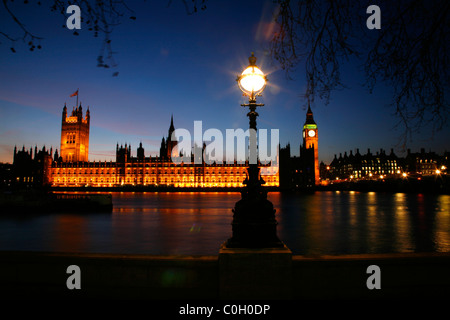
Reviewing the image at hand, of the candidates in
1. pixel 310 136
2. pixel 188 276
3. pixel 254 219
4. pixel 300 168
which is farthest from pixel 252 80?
pixel 310 136

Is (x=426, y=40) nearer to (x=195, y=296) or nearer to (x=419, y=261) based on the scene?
(x=419, y=261)

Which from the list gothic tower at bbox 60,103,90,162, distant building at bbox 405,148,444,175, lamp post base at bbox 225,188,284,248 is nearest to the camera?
lamp post base at bbox 225,188,284,248

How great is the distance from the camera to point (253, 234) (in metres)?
3.85

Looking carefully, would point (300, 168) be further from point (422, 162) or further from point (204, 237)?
point (204, 237)

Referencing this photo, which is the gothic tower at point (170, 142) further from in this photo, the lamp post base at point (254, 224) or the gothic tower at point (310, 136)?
the lamp post base at point (254, 224)

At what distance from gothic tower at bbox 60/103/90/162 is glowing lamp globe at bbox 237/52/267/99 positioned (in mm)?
125977

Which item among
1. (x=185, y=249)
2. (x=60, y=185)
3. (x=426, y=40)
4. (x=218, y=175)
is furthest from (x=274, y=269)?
(x=60, y=185)

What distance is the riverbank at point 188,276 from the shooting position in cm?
371

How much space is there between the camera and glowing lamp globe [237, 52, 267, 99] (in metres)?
4.19

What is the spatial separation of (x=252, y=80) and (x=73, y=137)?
12795 cm

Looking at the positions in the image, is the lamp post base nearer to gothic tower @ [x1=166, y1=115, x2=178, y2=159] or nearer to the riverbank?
the riverbank

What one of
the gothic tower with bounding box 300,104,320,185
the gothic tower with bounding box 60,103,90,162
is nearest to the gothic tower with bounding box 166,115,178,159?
the gothic tower with bounding box 60,103,90,162

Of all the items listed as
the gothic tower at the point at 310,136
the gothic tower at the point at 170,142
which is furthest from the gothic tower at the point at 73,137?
the gothic tower at the point at 310,136
